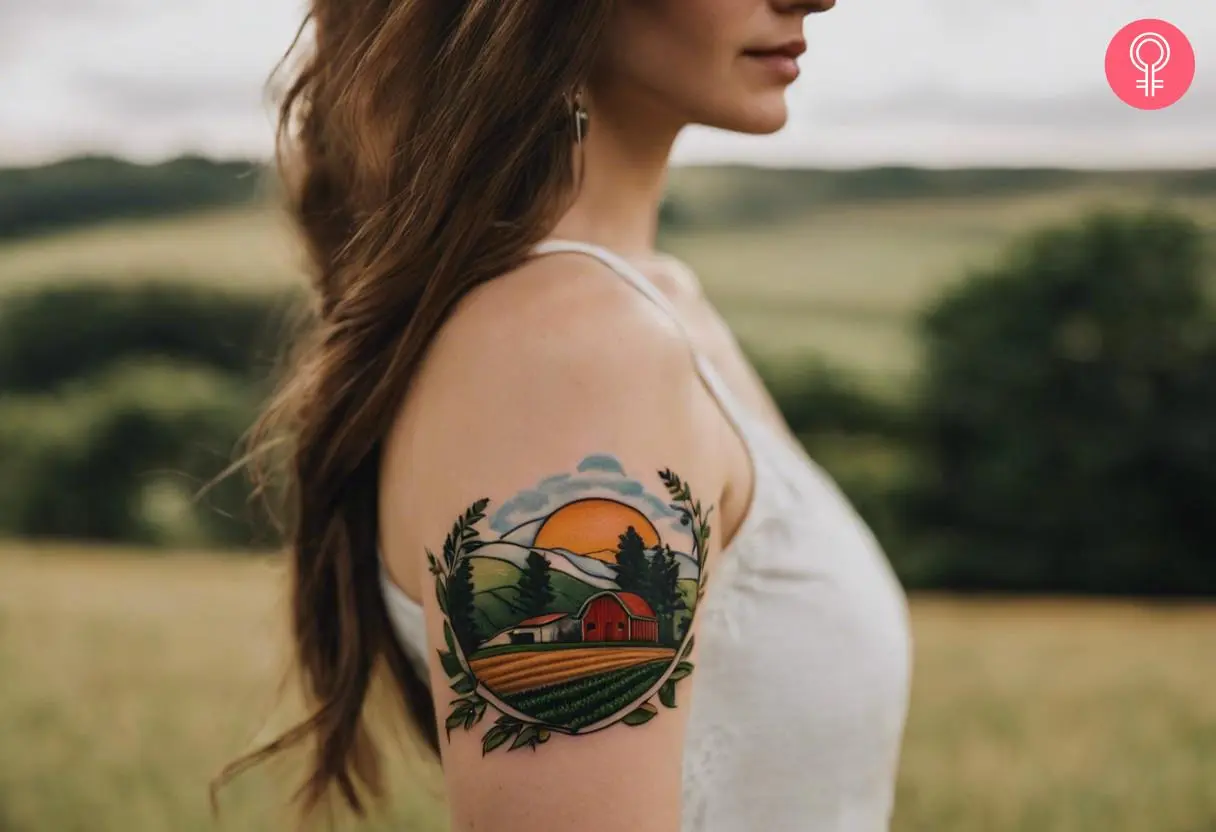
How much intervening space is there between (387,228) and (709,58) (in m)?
0.35

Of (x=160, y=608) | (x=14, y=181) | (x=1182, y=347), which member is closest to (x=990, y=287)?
(x=1182, y=347)

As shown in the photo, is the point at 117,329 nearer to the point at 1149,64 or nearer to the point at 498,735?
the point at 1149,64

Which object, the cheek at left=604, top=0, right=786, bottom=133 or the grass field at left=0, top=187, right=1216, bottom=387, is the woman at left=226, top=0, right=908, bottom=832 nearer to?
the cheek at left=604, top=0, right=786, bottom=133

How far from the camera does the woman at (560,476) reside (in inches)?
32.0

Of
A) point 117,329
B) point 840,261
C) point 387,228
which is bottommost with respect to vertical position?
point 387,228

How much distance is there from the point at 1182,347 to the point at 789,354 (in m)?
1.79

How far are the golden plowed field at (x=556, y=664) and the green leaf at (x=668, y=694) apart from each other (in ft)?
0.09

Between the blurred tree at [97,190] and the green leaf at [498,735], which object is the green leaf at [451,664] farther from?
the blurred tree at [97,190]

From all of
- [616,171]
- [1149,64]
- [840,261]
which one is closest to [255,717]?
[616,171]

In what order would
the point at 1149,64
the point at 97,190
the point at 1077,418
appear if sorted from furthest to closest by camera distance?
the point at 1077,418 < the point at 97,190 < the point at 1149,64

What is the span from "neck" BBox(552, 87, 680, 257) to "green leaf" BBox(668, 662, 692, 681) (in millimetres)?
440

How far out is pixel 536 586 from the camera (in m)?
0.82

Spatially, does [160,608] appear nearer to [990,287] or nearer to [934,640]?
[934,640]

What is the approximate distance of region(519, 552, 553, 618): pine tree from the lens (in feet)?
2.68
